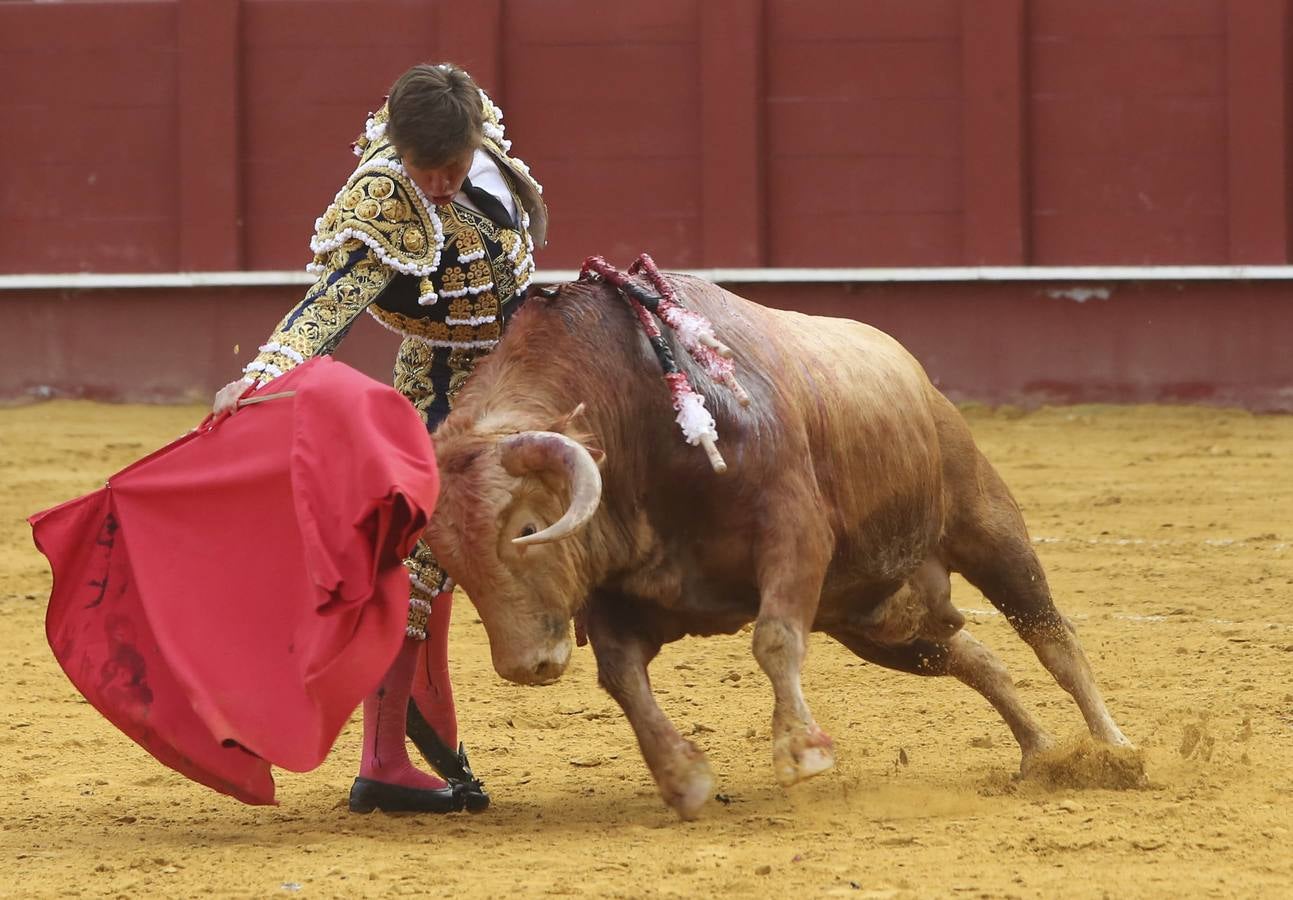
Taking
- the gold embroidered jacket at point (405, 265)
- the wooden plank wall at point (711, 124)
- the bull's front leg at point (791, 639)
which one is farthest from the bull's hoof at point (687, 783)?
the wooden plank wall at point (711, 124)

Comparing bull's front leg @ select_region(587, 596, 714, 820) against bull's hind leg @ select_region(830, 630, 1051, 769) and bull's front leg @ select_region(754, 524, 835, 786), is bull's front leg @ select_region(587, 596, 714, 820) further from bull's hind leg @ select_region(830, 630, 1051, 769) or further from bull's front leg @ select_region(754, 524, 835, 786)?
bull's hind leg @ select_region(830, 630, 1051, 769)

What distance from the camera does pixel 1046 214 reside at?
976cm

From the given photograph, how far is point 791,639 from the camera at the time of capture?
10.8 feet

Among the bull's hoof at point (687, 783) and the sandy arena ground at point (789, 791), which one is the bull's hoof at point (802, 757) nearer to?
the sandy arena ground at point (789, 791)

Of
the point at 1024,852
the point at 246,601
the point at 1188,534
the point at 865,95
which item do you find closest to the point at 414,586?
the point at 246,601

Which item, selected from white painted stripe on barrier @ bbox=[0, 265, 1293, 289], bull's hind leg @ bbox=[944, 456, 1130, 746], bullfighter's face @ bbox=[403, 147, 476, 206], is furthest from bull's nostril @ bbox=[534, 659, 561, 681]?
white painted stripe on barrier @ bbox=[0, 265, 1293, 289]

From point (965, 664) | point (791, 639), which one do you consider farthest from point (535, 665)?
point (965, 664)

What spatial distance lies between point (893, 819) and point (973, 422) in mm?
6097

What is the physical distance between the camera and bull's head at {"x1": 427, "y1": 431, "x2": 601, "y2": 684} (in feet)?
10.5

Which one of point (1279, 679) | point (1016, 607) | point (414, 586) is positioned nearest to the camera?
point (414, 586)

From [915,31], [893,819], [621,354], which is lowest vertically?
[893,819]

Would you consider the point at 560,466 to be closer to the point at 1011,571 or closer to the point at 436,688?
the point at 436,688

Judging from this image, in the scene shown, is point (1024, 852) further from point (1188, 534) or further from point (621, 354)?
point (1188, 534)

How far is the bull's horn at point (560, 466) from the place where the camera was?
10.2 ft
